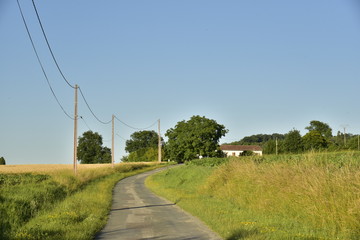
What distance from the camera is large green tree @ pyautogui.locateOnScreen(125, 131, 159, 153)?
147 m

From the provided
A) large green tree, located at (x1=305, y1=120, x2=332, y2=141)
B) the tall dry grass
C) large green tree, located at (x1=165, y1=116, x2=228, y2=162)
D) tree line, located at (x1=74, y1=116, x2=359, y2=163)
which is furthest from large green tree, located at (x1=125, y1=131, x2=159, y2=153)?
the tall dry grass

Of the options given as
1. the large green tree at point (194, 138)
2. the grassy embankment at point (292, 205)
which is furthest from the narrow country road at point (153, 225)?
the large green tree at point (194, 138)

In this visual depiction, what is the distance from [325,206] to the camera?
43.0 feet

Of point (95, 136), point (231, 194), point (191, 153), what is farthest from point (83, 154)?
point (231, 194)

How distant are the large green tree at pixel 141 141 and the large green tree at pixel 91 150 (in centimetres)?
1860

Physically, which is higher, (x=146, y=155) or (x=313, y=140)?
(x=313, y=140)

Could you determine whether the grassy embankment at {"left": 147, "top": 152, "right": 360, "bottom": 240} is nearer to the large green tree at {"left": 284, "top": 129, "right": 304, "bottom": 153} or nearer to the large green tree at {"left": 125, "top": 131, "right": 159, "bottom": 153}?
the large green tree at {"left": 284, "top": 129, "right": 304, "bottom": 153}

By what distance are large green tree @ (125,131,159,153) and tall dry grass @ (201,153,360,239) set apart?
126338 millimetres

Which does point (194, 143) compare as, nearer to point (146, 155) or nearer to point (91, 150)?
point (146, 155)

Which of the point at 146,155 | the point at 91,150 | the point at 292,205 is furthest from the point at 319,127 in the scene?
the point at 292,205

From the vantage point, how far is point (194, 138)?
212 feet

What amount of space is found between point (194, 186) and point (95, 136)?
337 feet

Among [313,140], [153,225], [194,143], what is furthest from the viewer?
[313,140]

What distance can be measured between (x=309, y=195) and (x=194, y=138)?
5056cm
